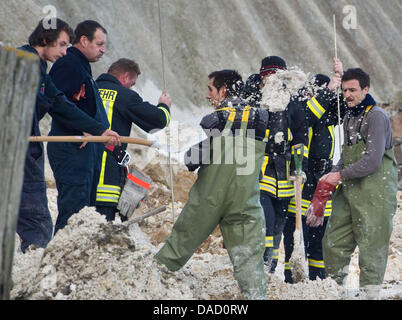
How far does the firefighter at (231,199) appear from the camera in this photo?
3892 mm

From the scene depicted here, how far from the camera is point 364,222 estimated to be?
14.7ft

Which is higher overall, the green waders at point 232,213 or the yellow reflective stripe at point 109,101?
the yellow reflective stripe at point 109,101

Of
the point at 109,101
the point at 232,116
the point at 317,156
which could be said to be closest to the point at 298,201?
the point at 317,156

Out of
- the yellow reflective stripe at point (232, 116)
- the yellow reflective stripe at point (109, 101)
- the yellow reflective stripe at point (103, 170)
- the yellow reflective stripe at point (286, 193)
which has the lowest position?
the yellow reflective stripe at point (286, 193)

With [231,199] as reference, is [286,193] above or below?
above

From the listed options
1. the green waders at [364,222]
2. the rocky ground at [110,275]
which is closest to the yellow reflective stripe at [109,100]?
the rocky ground at [110,275]

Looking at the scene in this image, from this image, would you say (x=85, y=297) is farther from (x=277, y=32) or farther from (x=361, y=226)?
(x=277, y=32)

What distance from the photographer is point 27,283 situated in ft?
11.6

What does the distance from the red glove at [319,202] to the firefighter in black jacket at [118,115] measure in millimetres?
1279

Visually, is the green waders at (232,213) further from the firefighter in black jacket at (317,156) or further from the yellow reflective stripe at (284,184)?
the firefighter in black jacket at (317,156)

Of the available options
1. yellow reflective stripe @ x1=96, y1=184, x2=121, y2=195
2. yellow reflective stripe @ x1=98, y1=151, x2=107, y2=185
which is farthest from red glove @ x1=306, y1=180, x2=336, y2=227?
yellow reflective stripe @ x1=98, y1=151, x2=107, y2=185

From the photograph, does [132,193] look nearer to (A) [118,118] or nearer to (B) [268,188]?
(A) [118,118]

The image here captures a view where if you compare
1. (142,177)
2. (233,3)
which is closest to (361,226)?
(142,177)

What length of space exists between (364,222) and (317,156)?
1335mm
